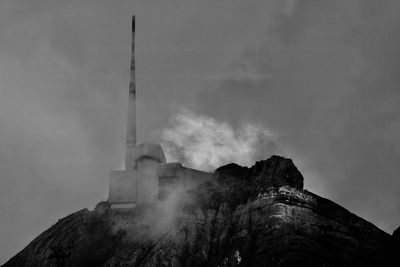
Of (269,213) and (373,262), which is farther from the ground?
(269,213)

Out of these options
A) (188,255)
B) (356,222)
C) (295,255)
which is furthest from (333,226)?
(188,255)

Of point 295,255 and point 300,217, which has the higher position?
point 300,217

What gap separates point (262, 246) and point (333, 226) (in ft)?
65.1

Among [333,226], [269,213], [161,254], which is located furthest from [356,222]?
[161,254]

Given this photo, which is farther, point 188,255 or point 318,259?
point 188,255

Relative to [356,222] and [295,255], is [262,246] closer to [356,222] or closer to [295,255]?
[295,255]

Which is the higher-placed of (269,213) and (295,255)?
(269,213)

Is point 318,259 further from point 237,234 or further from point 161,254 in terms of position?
point 161,254

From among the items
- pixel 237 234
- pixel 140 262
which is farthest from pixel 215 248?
pixel 140 262

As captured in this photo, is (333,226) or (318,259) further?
(333,226)

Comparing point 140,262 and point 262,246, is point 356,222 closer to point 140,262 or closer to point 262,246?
point 262,246

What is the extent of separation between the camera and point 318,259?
590 ft

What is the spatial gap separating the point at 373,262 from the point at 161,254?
1966 inches

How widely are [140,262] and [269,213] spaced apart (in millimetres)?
33606
